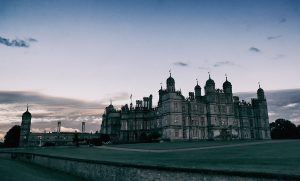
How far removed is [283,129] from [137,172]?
354 ft

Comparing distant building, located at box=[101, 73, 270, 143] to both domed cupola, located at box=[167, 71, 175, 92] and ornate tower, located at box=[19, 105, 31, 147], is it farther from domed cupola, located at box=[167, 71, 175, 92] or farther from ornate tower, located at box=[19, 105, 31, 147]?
ornate tower, located at box=[19, 105, 31, 147]

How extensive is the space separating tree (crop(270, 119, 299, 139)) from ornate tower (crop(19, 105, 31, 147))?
93.3 m

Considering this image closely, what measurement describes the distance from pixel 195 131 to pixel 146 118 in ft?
60.8

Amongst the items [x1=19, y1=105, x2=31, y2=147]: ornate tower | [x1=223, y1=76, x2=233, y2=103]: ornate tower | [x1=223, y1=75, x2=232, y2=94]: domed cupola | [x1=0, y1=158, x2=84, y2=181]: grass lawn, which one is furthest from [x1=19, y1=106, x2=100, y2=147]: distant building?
[x1=0, y1=158, x2=84, y2=181]: grass lawn

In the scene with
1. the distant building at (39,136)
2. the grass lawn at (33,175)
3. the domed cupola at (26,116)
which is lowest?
the grass lawn at (33,175)

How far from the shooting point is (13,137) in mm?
108000

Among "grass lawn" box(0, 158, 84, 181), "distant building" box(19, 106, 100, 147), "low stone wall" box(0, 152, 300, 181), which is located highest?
"distant building" box(19, 106, 100, 147)

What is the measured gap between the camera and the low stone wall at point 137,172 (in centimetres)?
1097

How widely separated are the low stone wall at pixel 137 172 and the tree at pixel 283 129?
91629mm

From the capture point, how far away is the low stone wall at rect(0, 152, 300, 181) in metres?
11.0

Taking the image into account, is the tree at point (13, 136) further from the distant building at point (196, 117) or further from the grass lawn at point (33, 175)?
the grass lawn at point (33, 175)

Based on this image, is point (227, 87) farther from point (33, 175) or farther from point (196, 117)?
point (33, 175)

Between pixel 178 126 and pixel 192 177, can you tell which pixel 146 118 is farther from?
pixel 192 177

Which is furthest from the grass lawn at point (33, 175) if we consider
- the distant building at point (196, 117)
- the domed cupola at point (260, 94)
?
the domed cupola at point (260, 94)
